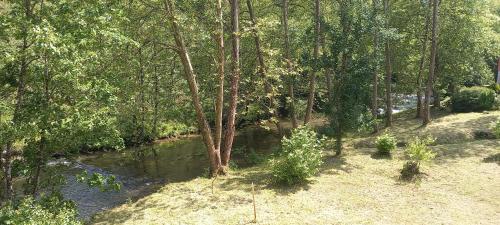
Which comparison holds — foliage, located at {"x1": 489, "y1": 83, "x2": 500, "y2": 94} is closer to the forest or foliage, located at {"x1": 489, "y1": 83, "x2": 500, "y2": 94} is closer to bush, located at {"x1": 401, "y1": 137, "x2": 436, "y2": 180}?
the forest

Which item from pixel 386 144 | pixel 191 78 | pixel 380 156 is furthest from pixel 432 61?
pixel 191 78

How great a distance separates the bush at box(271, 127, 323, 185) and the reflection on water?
4637 millimetres

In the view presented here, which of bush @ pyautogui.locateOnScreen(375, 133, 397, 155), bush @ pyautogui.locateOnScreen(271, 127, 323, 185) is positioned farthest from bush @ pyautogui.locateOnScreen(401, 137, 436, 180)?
bush @ pyautogui.locateOnScreen(271, 127, 323, 185)

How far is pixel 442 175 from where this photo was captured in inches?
591

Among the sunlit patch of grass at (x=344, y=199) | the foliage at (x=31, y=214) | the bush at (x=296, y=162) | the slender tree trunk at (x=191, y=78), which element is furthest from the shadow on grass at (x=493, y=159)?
the foliage at (x=31, y=214)

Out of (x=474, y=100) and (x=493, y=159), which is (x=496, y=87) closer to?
(x=474, y=100)

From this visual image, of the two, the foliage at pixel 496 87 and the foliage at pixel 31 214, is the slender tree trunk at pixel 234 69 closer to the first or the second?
the foliage at pixel 31 214

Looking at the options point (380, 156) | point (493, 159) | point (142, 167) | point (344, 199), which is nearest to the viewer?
point (344, 199)

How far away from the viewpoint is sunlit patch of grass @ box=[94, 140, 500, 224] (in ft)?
39.2

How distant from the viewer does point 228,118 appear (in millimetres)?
16141

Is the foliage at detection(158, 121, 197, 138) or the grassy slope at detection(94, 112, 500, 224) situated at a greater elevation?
the foliage at detection(158, 121, 197, 138)

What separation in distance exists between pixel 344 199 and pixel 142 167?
11790mm

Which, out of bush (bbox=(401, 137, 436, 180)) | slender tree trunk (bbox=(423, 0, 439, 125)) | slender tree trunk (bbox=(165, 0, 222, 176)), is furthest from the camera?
Result: slender tree trunk (bbox=(423, 0, 439, 125))

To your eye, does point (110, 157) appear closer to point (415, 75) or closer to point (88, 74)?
point (88, 74)
